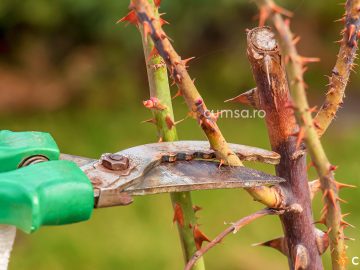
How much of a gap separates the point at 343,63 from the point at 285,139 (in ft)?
0.39

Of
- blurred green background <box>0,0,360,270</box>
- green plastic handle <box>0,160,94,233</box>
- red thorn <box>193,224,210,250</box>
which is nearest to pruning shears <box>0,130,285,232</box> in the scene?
green plastic handle <box>0,160,94,233</box>

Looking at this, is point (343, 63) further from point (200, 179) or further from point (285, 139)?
point (200, 179)

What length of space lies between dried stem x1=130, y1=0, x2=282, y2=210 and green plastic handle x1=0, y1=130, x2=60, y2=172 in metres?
0.23

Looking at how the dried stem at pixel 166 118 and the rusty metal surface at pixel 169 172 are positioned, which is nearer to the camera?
the rusty metal surface at pixel 169 172

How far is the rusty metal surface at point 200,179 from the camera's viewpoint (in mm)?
979

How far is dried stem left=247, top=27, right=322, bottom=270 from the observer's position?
1030 mm

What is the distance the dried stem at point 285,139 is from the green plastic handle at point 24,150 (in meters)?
0.27

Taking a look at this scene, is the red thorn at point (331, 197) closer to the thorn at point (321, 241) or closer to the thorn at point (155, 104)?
the thorn at point (321, 241)

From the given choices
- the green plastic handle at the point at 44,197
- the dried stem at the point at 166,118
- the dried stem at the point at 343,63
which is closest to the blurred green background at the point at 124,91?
the dried stem at the point at 166,118

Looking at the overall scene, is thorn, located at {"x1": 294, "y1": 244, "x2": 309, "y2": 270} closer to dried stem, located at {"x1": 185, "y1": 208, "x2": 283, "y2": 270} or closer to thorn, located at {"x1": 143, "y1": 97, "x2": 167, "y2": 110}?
→ dried stem, located at {"x1": 185, "y1": 208, "x2": 283, "y2": 270}

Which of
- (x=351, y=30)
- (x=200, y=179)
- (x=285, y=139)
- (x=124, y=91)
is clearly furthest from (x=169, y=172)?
(x=124, y=91)

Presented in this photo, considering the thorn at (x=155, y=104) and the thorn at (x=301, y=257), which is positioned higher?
the thorn at (x=155, y=104)

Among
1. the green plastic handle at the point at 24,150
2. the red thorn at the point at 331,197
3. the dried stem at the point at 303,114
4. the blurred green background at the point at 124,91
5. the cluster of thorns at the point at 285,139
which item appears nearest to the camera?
the dried stem at the point at 303,114

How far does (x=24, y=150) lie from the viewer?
42.1 inches
